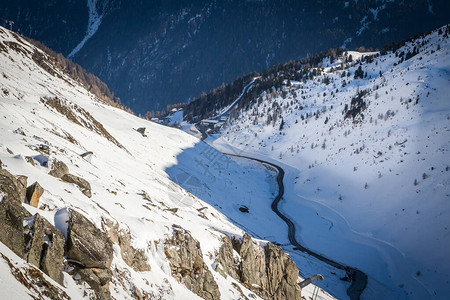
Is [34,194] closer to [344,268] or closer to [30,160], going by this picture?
[30,160]

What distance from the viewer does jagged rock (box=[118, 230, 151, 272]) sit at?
10391 mm

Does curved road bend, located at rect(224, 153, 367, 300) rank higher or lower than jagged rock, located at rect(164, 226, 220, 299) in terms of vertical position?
higher

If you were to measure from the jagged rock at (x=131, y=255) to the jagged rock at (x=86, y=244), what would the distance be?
1.10 m

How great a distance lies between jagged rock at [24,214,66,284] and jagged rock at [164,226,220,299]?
4821 mm

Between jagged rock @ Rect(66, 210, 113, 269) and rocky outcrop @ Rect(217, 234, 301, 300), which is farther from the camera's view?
rocky outcrop @ Rect(217, 234, 301, 300)

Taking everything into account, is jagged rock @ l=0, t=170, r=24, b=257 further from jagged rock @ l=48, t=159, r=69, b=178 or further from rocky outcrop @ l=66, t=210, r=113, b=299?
jagged rock @ l=48, t=159, r=69, b=178

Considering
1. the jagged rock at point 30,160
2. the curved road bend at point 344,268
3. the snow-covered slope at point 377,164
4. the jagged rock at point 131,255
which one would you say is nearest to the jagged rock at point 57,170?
the jagged rock at point 30,160

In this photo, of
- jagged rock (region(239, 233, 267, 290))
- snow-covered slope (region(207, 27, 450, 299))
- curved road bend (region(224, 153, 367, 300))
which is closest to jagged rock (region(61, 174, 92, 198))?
jagged rock (region(239, 233, 267, 290))

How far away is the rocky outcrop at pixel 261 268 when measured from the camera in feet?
50.5

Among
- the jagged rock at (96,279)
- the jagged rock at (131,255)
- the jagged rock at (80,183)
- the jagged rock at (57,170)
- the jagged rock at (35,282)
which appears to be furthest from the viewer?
the jagged rock at (57,170)

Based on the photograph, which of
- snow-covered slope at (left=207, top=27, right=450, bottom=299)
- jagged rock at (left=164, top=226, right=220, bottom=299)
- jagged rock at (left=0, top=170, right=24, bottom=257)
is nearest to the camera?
jagged rock at (left=0, top=170, right=24, bottom=257)

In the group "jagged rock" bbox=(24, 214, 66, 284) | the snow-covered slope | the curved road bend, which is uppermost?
the snow-covered slope

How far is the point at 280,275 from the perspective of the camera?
18062mm

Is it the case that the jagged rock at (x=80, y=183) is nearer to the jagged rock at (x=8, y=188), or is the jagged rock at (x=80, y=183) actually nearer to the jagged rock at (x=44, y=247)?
the jagged rock at (x=8, y=188)
